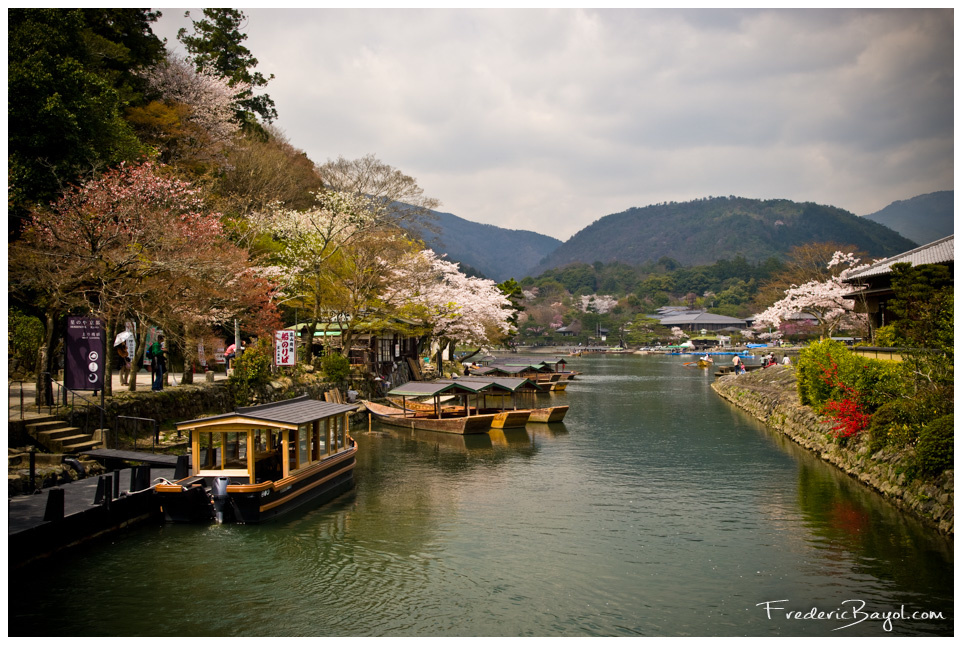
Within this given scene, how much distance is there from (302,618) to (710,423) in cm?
2650

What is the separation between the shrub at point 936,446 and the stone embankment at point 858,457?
0.82 feet

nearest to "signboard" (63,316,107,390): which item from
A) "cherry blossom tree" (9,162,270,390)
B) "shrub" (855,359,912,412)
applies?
"cherry blossom tree" (9,162,270,390)

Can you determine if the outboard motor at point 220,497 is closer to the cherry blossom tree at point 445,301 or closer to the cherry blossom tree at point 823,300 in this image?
the cherry blossom tree at point 445,301

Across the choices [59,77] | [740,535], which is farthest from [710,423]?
[59,77]

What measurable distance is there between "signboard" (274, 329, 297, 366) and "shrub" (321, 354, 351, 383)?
15.8ft

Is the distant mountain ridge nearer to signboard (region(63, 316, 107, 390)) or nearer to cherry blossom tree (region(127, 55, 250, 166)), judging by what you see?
signboard (region(63, 316, 107, 390))

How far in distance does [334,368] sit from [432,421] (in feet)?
23.5

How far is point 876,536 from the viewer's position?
1430 cm

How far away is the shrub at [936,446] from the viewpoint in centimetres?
1370

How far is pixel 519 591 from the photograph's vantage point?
11703 mm

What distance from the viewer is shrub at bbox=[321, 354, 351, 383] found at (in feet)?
111

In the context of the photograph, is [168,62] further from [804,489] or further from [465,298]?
[804,489]

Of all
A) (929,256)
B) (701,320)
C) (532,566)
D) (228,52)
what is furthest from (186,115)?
(701,320)
